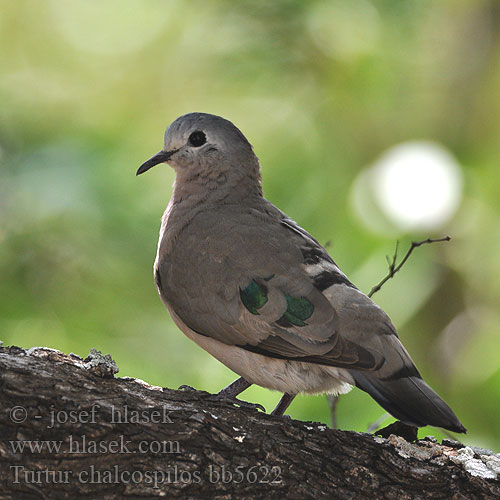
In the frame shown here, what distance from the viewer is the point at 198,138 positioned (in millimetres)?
3287

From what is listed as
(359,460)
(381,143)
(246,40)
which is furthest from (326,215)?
(359,460)

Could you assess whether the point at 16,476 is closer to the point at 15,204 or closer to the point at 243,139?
the point at 243,139

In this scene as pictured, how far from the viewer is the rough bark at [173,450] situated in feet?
6.23

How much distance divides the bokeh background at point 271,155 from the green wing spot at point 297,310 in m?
1.61

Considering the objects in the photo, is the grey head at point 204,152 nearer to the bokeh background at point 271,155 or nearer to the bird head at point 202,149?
the bird head at point 202,149

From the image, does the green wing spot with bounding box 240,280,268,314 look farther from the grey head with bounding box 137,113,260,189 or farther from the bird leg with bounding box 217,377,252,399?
the grey head with bounding box 137,113,260,189

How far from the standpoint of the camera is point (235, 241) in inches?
109

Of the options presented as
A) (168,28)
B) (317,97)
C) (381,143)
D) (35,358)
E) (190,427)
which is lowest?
(190,427)

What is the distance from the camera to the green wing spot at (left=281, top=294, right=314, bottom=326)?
2.53 meters

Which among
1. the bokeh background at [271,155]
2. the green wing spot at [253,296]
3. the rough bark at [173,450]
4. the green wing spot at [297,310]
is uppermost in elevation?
the bokeh background at [271,155]

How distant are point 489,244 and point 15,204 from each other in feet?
9.57

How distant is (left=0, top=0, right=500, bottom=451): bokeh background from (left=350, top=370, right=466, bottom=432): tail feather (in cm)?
173

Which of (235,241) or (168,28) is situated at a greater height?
(168,28)

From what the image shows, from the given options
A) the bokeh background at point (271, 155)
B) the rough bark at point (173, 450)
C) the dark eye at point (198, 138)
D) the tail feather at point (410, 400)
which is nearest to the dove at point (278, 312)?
the tail feather at point (410, 400)
